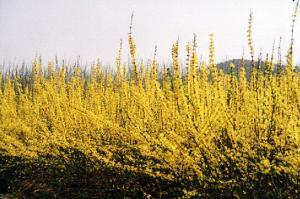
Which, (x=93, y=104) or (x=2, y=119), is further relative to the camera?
(x=2, y=119)

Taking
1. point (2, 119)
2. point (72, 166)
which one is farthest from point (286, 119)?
point (2, 119)

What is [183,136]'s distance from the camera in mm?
3596

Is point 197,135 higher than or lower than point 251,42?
lower

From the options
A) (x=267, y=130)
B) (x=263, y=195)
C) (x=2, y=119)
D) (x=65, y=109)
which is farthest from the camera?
(x=2, y=119)

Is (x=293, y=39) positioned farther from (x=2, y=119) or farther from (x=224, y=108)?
(x=2, y=119)

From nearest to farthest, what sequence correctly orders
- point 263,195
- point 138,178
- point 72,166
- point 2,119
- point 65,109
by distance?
1. point 263,195
2. point 138,178
3. point 72,166
4. point 65,109
5. point 2,119

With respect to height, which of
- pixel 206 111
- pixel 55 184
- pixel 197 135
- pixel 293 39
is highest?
pixel 293 39

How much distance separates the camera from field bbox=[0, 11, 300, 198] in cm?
304

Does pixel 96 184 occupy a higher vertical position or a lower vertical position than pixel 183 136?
lower

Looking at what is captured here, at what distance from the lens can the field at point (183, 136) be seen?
3.04 metres

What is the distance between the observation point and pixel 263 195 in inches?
118

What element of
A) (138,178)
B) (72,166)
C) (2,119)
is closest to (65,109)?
(72,166)

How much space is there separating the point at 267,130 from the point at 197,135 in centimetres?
62

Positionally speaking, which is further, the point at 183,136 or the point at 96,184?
the point at 96,184
